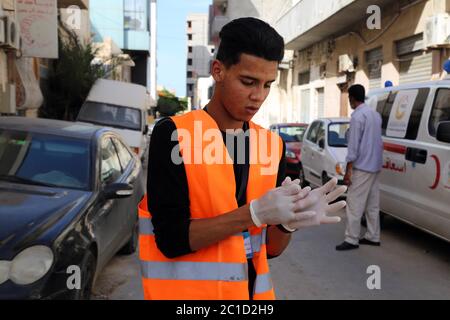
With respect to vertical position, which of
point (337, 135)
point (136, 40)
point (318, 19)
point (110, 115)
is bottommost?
point (337, 135)

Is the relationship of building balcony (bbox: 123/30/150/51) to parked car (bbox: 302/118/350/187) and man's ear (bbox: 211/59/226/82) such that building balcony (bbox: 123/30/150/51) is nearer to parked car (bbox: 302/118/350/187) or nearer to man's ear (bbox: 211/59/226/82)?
parked car (bbox: 302/118/350/187)

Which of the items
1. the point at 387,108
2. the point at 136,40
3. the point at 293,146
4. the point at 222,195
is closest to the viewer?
the point at 222,195

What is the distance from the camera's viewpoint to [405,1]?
41.7 ft

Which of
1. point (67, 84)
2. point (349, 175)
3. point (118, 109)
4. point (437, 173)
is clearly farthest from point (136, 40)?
point (437, 173)

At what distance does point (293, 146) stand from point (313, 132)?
185 centimetres

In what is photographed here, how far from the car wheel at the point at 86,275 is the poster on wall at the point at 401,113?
422 cm

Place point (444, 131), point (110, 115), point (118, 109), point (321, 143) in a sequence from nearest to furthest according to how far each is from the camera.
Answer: point (444, 131) < point (321, 143) < point (110, 115) < point (118, 109)

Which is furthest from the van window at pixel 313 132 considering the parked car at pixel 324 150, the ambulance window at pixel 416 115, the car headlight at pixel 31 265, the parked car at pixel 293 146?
the car headlight at pixel 31 265

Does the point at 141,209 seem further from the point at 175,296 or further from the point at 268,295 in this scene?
the point at 268,295

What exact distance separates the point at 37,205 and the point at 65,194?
354 millimetres

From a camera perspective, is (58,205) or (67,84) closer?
(58,205)

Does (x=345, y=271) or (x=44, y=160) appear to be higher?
(x=44, y=160)

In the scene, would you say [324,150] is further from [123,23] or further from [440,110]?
[123,23]

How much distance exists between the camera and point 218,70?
1565 millimetres
